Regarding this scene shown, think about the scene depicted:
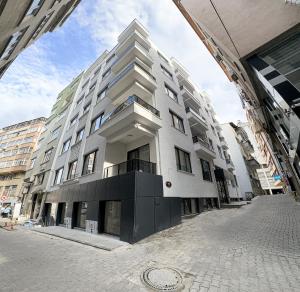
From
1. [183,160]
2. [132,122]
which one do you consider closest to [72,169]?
[132,122]

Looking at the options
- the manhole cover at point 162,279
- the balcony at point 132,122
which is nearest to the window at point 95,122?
the balcony at point 132,122

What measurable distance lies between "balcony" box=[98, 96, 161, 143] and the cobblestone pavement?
284 inches

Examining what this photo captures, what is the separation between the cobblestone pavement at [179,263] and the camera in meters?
3.74

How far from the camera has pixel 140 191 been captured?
8.34m

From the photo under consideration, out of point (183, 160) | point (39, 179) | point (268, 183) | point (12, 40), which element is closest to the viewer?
point (12, 40)

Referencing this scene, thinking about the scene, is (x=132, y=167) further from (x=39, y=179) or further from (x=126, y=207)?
(x=39, y=179)

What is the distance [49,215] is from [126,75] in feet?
58.8

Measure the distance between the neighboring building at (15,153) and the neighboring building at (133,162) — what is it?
2601 centimetres

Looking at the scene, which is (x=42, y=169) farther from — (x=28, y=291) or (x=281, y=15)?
(x=281, y=15)

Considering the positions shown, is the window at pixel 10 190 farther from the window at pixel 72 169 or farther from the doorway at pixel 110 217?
the doorway at pixel 110 217

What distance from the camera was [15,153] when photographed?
42906mm

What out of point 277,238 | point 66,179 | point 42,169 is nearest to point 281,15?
point 277,238

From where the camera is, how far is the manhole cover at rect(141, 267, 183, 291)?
3.74 meters

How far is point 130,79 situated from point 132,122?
14.6 feet
